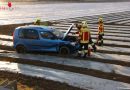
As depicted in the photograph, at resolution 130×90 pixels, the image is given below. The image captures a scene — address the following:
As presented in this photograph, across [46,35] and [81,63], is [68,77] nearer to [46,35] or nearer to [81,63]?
[81,63]

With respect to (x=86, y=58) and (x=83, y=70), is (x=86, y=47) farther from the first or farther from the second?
(x=83, y=70)

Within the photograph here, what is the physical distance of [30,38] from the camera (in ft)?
61.8

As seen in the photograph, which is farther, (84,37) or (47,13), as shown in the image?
(47,13)

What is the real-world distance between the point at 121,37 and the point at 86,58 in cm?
733

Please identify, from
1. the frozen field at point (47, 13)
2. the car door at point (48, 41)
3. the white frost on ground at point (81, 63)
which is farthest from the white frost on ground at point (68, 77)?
the frozen field at point (47, 13)

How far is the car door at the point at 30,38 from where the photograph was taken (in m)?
18.6

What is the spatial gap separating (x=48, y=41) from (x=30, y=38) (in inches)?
43.9

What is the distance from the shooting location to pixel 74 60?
1683 cm

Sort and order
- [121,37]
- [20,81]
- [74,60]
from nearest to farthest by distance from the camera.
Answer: [20,81]
[74,60]
[121,37]

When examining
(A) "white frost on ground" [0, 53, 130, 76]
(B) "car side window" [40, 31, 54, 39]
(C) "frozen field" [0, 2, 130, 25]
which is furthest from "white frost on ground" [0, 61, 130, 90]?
(C) "frozen field" [0, 2, 130, 25]

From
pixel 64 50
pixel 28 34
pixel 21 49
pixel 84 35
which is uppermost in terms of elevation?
pixel 84 35

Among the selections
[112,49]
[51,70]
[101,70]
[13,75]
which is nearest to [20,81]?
[13,75]

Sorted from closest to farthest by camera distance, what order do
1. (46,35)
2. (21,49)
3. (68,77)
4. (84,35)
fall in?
1. (68,77)
2. (84,35)
3. (46,35)
4. (21,49)

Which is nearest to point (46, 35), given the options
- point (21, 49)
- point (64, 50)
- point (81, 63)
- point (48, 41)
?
point (48, 41)
